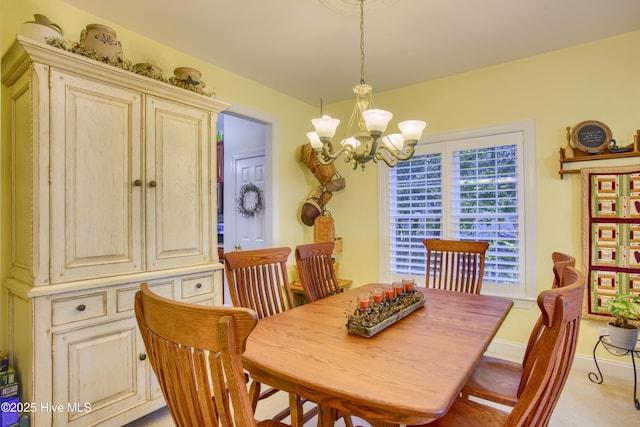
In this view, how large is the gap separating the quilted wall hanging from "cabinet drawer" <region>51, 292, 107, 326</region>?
3.50 meters

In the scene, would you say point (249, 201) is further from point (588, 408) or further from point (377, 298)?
point (588, 408)

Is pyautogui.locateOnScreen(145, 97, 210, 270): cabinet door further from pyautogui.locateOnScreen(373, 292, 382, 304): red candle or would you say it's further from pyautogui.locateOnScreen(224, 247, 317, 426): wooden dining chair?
pyautogui.locateOnScreen(373, 292, 382, 304): red candle

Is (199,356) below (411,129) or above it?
below

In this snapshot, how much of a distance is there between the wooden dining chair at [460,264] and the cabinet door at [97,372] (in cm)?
217

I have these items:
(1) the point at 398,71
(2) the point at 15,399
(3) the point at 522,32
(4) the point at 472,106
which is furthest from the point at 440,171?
(2) the point at 15,399

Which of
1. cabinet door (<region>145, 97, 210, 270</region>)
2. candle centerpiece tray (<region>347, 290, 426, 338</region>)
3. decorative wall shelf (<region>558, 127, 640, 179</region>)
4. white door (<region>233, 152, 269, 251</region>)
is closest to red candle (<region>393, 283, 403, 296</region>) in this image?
candle centerpiece tray (<region>347, 290, 426, 338</region>)

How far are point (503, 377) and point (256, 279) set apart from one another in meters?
1.42

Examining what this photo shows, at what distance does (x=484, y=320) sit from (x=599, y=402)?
1.50 meters

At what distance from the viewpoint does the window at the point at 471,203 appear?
297cm

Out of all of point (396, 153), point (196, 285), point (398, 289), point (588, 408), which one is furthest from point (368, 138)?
point (588, 408)

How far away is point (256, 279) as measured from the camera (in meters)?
1.95

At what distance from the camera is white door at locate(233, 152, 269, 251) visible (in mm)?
3891

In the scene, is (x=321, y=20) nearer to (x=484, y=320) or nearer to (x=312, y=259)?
(x=312, y=259)

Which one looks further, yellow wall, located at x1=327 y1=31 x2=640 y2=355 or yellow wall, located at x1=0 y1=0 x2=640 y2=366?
yellow wall, located at x1=327 y1=31 x2=640 y2=355
